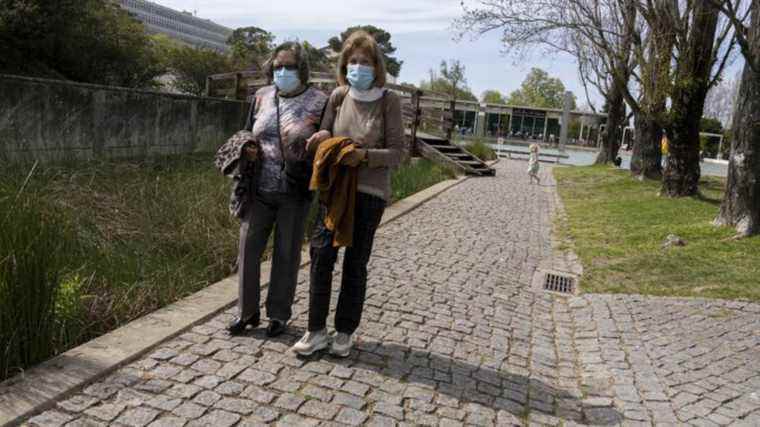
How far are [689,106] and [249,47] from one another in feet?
149

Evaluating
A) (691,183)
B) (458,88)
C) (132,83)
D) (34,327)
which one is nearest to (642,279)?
(34,327)

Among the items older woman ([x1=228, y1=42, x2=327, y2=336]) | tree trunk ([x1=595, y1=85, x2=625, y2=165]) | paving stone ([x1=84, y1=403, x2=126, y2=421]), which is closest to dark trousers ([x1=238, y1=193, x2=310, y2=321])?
older woman ([x1=228, y1=42, x2=327, y2=336])

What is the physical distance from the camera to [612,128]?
25844 millimetres

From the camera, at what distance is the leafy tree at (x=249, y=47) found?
142ft

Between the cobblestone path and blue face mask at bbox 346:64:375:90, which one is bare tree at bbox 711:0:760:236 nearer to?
the cobblestone path

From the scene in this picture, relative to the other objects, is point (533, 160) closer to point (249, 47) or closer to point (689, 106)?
point (689, 106)

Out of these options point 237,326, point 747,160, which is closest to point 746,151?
point 747,160

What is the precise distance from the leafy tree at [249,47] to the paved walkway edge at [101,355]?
31.0 m

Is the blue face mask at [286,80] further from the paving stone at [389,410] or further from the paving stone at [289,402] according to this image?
the paving stone at [389,410]

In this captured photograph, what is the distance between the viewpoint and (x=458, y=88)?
65.7 m

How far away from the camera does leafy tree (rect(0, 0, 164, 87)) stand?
22.9 m

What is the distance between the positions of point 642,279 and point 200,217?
15.2 feet

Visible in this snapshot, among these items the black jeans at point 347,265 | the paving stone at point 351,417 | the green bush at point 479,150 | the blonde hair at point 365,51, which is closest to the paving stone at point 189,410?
the paving stone at point 351,417

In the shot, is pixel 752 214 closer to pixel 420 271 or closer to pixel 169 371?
pixel 420 271
